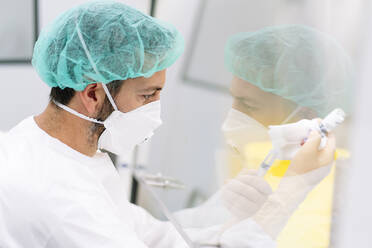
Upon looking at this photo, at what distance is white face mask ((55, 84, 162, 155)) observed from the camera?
120 centimetres

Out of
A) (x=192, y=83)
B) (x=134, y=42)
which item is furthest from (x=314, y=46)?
(x=192, y=83)

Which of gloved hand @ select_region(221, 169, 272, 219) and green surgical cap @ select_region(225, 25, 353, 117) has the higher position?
green surgical cap @ select_region(225, 25, 353, 117)

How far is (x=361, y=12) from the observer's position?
72 centimetres

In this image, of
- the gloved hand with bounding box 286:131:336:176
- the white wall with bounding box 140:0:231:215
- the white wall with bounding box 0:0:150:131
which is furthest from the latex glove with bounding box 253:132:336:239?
the white wall with bounding box 0:0:150:131

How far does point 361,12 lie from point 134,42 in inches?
Result: 23.2

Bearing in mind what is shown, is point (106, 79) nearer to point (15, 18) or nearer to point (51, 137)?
point (51, 137)

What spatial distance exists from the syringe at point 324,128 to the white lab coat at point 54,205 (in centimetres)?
17

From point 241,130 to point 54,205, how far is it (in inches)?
20.3

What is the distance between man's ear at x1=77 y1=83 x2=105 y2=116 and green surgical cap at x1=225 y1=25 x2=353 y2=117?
0.39 meters

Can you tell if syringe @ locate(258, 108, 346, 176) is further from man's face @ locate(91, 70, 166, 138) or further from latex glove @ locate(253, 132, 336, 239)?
man's face @ locate(91, 70, 166, 138)

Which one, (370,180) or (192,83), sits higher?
(370,180)

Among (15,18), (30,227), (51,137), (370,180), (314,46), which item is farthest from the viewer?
(15,18)

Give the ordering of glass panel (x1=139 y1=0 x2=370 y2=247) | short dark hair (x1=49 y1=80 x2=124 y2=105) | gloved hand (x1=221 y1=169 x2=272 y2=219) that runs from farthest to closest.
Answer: short dark hair (x1=49 y1=80 x2=124 y2=105) < gloved hand (x1=221 y1=169 x2=272 y2=219) < glass panel (x1=139 y1=0 x2=370 y2=247)

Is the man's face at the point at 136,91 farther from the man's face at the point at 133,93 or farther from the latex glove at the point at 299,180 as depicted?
the latex glove at the point at 299,180
